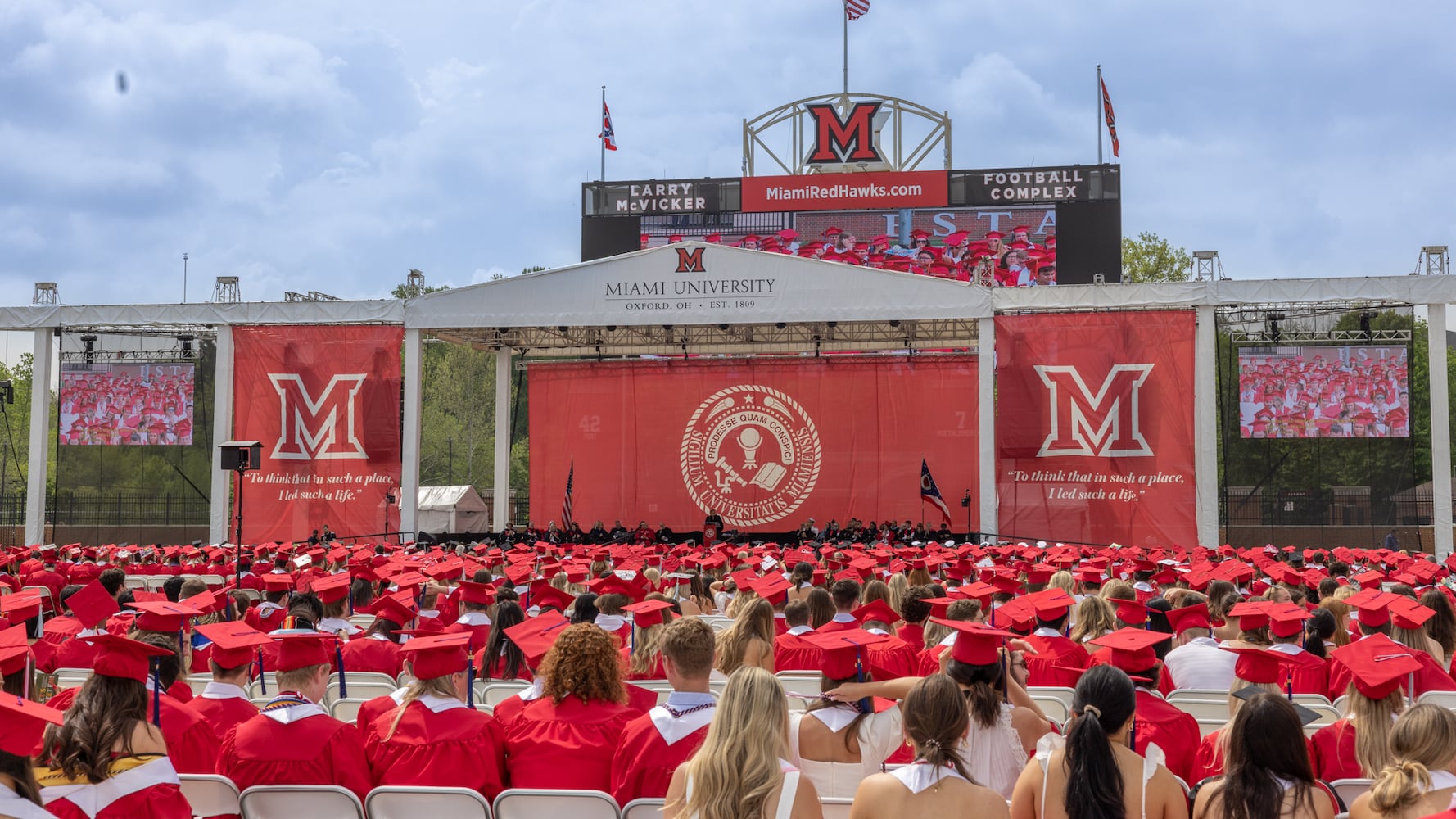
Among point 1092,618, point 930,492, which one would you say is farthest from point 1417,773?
point 930,492

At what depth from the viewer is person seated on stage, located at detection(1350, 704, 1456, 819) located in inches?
125

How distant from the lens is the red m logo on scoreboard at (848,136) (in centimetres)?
3041

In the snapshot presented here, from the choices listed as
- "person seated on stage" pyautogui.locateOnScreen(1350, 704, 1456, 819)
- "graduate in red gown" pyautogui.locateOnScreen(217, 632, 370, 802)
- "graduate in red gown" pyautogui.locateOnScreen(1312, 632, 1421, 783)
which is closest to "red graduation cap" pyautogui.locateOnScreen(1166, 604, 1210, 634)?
"graduate in red gown" pyautogui.locateOnScreen(1312, 632, 1421, 783)

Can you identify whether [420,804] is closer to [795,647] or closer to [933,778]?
[933,778]

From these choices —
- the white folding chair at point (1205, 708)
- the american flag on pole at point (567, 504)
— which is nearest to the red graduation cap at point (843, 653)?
the white folding chair at point (1205, 708)

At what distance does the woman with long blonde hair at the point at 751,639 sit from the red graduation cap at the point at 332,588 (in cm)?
335

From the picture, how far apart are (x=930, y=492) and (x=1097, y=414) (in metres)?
5.63

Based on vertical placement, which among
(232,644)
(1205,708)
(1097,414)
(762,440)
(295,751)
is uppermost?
(1097,414)

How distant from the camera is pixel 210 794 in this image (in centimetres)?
385

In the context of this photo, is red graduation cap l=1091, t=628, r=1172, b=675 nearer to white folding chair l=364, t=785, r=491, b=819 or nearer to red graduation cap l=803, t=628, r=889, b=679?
red graduation cap l=803, t=628, r=889, b=679

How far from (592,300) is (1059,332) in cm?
844

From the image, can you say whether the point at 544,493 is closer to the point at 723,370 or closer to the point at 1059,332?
the point at 723,370

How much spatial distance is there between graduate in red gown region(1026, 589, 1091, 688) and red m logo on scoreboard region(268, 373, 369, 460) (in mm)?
18941

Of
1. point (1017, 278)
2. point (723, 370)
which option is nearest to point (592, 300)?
point (723, 370)
